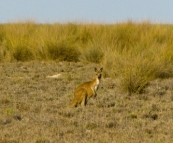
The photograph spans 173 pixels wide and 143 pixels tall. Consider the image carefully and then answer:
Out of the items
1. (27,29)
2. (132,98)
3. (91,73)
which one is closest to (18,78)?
(91,73)

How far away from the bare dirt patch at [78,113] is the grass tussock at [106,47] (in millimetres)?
428

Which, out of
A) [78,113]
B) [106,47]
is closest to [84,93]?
[78,113]

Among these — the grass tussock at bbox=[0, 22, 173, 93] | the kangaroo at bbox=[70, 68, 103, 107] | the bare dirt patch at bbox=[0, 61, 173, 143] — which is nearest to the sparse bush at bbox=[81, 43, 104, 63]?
the grass tussock at bbox=[0, 22, 173, 93]

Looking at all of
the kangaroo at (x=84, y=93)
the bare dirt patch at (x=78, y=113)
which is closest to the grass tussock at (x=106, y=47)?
the bare dirt patch at (x=78, y=113)

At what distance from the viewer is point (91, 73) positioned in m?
13.3

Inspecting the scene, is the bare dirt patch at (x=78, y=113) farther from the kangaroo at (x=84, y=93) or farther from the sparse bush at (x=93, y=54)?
the sparse bush at (x=93, y=54)

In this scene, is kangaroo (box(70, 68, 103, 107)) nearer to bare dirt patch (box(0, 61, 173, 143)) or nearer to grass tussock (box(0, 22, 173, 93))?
bare dirt patch (box(0, 61, 173, 143))

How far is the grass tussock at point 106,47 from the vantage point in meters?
11.1

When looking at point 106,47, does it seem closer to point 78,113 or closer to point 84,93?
point 84,93

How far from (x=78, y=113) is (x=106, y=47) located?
7.83 meters

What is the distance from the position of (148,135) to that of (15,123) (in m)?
2.00

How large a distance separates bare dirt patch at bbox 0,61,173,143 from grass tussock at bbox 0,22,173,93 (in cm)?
43

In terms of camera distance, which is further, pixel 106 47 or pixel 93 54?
pixel 93 54

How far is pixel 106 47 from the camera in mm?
15625
